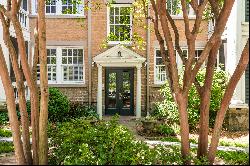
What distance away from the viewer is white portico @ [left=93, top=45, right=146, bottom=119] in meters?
18.8

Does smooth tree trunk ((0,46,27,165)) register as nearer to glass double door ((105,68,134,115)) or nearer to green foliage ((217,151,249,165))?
green foliage ((217,151,249,165))

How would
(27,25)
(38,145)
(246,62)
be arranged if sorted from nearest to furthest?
(246,62) < (38,145) < (27,25)

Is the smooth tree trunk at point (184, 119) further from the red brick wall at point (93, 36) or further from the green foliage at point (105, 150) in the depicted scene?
the red brick wall at point (93, 36)

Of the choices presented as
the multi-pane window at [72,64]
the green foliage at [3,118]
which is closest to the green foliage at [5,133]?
the green foliage at [3,118]

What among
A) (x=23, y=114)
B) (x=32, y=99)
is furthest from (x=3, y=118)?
(x=32, y=99)

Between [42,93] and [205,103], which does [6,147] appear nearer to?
[42,93]

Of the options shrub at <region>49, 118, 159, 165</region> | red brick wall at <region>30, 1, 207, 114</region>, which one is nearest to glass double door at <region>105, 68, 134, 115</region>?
red brick wall at <region>30, 1, 207, 114</region>

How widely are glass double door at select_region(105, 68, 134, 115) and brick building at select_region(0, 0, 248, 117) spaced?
0.18 ft

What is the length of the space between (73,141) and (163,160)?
1.80 meters

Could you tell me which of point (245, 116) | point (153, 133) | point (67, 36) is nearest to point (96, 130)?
point (153, 133)

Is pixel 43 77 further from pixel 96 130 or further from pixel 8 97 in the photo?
pixel 96 130

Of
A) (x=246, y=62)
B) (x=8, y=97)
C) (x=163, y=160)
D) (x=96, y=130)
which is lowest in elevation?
(x=163, y=160)

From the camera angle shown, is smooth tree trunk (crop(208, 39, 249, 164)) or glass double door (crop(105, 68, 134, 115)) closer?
smooth tree trunk (crop(208, 39, 249, 164))

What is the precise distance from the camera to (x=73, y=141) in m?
7.34
